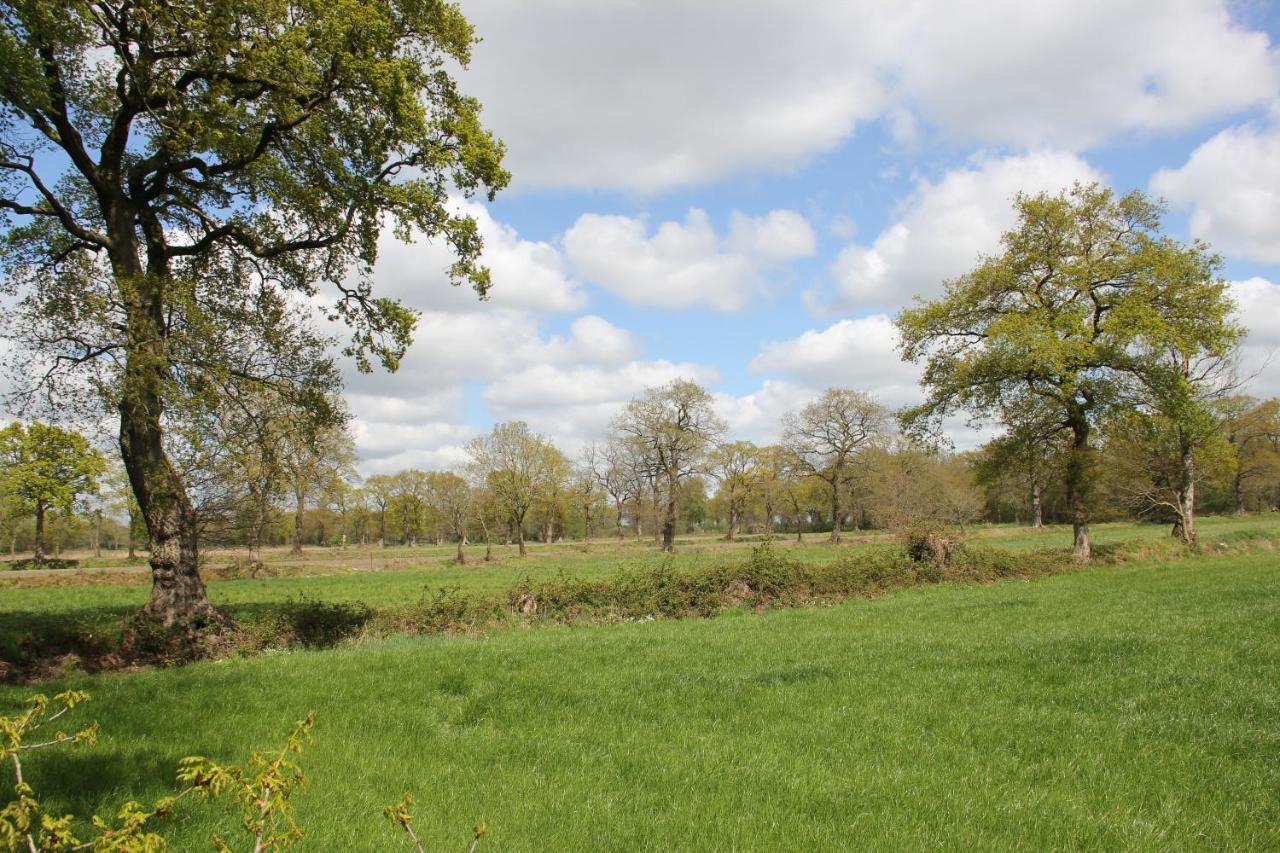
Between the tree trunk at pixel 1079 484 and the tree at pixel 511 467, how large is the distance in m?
38.9

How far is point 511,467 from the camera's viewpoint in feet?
191

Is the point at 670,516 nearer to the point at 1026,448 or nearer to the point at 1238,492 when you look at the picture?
the point at 1026,448

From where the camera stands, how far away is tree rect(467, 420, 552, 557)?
57156 millimetres

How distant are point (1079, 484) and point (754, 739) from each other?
2715 cm

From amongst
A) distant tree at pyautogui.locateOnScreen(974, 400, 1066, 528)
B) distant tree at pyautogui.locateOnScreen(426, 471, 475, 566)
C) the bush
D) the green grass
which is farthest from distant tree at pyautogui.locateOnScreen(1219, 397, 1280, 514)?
the bush

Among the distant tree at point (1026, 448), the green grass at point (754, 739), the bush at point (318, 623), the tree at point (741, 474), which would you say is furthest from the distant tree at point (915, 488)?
the green grass at point (754, 739)

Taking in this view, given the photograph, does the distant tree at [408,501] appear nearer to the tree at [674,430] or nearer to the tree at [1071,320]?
the tree at [674,430]

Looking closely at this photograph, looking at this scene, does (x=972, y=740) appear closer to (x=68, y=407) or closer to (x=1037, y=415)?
(x=68, y=407)

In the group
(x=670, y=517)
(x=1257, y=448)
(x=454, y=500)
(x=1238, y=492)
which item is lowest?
(x=670, y=517)

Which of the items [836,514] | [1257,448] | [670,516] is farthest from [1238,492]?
[670,516]

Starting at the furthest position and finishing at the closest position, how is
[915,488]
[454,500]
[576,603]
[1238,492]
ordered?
[1238,492] < [915,488] < [454,500] < [576,603]

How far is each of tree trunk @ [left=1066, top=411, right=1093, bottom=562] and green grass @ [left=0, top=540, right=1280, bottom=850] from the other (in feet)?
54.7

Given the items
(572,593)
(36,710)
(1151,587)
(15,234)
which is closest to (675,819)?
(36,710)

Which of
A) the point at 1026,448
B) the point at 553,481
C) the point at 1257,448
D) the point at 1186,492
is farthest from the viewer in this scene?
the point at 1257,448
